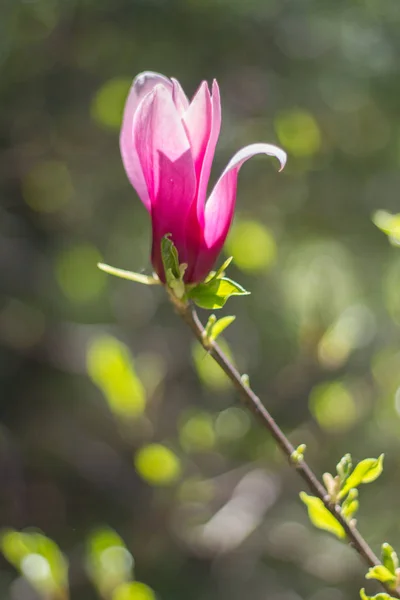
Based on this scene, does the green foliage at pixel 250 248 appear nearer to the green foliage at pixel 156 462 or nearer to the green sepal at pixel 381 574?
the green foliage at pixel 156 462

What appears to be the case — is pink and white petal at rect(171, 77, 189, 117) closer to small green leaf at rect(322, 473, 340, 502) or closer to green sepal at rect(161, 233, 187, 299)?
green sepal at rect(161, 233, 187, 299)

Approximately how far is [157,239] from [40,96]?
940 mm

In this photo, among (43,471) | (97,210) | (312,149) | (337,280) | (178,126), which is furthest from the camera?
(43,471)

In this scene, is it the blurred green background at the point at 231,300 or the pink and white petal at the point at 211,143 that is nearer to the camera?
the pink and white petal at the point at 211,143

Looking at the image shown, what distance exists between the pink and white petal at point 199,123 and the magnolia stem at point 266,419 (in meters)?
0.08

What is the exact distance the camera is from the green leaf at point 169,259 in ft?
1.28

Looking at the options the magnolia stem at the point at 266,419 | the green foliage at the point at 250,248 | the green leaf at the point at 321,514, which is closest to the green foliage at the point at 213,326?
the magnolia stem at the point at 266,419

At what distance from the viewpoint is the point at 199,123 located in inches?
15.8

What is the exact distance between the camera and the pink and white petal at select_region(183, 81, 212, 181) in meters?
0.40

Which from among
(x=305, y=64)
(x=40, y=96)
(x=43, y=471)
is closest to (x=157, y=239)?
(x=305, y=64)

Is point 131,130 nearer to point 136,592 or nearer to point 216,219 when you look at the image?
point 216,219

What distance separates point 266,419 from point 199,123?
0.53ft

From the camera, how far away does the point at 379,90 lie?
3.60 feet

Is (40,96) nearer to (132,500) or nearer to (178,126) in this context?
(132,500)
